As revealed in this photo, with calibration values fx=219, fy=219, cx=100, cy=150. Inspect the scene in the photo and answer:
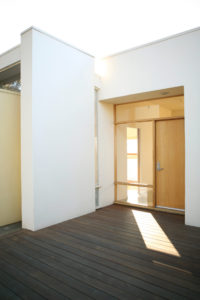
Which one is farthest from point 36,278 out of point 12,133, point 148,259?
point 12,133

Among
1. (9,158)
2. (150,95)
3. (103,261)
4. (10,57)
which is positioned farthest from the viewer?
(150,95)

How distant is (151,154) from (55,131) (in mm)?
2544

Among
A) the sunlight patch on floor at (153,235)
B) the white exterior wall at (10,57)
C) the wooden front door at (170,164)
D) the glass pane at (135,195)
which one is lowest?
the sunlight patch on floor at (153,235)

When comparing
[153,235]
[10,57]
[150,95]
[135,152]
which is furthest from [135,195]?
[10,57]

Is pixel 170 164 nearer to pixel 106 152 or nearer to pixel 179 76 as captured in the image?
pixel 106 152

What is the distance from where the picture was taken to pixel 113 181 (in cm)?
609

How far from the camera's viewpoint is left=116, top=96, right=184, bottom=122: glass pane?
518 cm

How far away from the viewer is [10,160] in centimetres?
461

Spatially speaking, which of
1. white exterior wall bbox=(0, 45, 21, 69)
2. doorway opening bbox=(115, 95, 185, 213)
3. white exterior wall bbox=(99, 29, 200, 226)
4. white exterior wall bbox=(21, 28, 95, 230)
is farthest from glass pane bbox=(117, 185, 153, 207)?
white exterior wall bbox=(0, 45, 21, 69)

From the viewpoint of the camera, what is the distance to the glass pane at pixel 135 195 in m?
5.52

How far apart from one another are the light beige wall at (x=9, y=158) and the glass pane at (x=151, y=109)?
272cm

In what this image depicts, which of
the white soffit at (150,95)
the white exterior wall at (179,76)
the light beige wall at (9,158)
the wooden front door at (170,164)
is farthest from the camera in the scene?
the wooden front door at (170,164)

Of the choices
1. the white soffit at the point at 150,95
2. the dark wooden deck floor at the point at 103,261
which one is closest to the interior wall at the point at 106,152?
the white soffit at the point at 150,95

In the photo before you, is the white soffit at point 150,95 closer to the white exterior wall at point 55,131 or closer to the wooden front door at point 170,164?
the wooden front door at point 170,164
